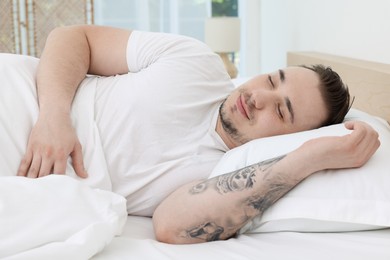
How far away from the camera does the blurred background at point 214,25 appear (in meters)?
2.64

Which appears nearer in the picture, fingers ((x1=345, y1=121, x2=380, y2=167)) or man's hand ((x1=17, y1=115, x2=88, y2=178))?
fingers ((x1=345, y1=121, x2=380, y2=167))

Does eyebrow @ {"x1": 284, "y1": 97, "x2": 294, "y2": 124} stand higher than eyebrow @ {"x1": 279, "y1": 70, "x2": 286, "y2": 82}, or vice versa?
eyebrow @ {"x1": 279, "y1": 70, "x2": 286, "y2": 82}

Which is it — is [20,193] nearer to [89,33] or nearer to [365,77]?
[89,33]

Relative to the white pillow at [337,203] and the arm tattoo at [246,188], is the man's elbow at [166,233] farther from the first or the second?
the white pillow at [337,203]

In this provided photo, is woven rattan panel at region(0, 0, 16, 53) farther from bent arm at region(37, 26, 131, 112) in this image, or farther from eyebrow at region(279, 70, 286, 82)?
eyebrow at region(279, 70, 286, 82)

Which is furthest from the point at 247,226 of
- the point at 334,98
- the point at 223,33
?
the point at 223,33

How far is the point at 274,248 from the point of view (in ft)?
3.43

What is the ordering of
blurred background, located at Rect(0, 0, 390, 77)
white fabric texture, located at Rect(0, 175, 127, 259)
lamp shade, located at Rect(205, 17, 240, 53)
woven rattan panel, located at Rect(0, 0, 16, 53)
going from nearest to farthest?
white fabric texture, located at Rect(0, 175, 127, 259), blurred background, located at Rect(0, 0, 390, 77), lamp shade, located at Rect(205, 17, 240, 53), woven rattan panel, located at Rect(0, 0, 16, 53)

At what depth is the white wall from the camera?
1879mm

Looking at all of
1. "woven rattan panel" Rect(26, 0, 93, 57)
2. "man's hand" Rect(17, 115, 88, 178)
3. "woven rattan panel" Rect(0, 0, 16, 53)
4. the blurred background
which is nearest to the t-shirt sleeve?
"man's hand" Rect(17, 115, 88, 178)

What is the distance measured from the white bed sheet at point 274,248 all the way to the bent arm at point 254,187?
0.13 feet

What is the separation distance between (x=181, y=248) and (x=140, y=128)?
40cm

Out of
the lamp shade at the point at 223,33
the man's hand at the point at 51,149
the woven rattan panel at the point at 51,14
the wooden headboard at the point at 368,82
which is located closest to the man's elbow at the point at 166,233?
the man's hand at the point at 51,149

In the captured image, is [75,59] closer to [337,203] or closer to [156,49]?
[156,49]
